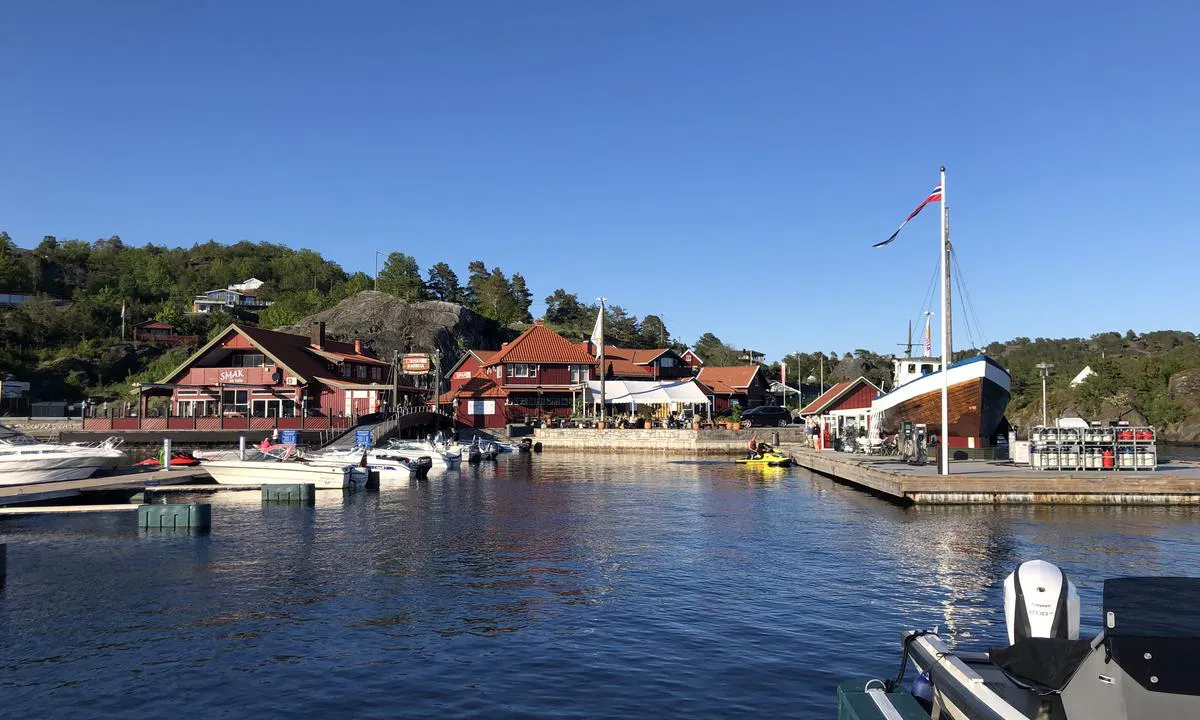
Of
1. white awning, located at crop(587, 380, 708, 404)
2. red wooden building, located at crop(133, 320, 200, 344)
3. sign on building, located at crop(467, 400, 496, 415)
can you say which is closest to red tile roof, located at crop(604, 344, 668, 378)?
white awning, located at crop(587, 380, 708, 404)


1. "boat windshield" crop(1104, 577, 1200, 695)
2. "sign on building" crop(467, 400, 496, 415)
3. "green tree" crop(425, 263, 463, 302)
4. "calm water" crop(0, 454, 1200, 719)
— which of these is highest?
"green tree" crop(425, 263, 463, 302)

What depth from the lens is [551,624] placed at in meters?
15.1

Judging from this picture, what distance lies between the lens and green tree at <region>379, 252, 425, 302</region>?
130875 mm

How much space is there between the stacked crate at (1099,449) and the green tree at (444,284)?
399ft

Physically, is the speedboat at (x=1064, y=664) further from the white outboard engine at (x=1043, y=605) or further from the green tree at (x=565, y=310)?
the green tree at (x=565, y=310)

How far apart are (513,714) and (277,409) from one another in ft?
197

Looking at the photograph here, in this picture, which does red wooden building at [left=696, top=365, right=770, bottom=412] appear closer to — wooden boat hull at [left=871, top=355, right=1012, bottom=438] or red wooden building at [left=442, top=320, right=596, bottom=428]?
red wooden building at [left=442, top=320, right=596, bottom=428]

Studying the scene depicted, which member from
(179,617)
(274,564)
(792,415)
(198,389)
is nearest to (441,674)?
(179,617)

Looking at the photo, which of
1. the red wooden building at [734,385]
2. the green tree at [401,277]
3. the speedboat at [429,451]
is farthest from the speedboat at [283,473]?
the green tree at [401,277]

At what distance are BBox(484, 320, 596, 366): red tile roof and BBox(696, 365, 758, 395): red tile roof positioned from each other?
17.0 m

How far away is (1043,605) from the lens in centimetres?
764

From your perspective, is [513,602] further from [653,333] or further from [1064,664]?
[653,333]

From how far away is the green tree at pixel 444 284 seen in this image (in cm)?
14670

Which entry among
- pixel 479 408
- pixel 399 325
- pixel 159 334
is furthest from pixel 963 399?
pixel 159 334
